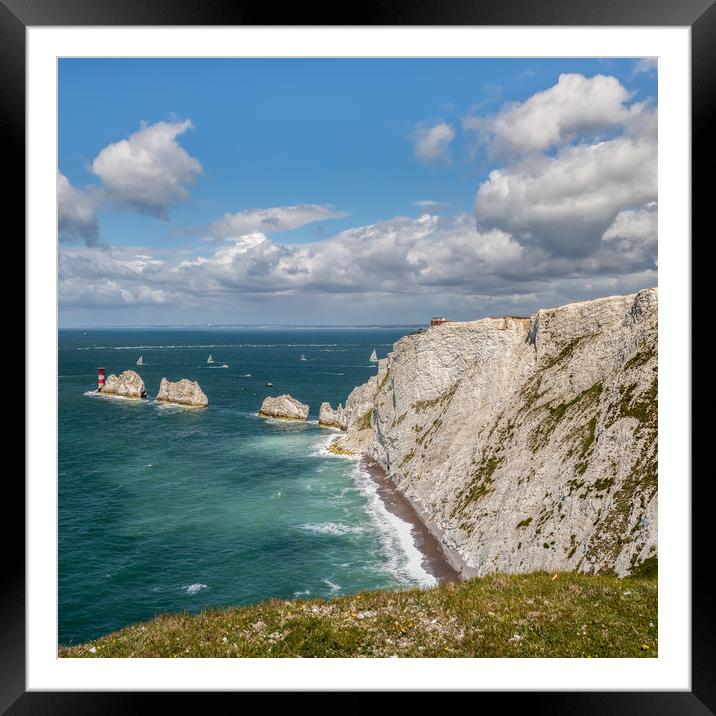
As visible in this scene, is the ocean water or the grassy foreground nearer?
the grassy foreground

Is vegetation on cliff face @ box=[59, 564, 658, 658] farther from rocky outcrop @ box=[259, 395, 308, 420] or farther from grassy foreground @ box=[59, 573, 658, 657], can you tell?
rocky outcrop @ box=[259, 395, 308, 420]

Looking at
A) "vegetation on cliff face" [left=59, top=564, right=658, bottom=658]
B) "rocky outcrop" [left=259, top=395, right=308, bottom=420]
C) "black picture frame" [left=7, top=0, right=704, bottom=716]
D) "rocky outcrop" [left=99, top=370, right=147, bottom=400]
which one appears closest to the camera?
"black picture frame" [left=7, top=0, right=704, bottom=716]

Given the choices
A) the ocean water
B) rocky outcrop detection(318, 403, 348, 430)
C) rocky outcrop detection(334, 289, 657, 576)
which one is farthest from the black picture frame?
rocky outcrop detection(318, 403, 348, 430)
